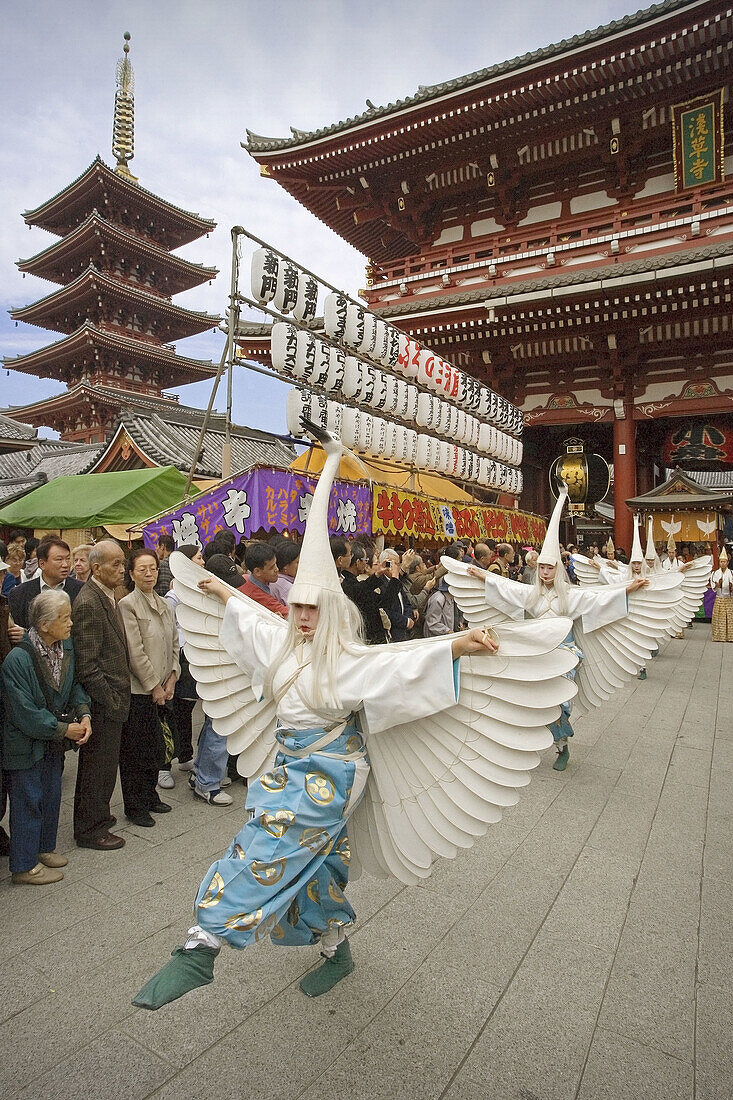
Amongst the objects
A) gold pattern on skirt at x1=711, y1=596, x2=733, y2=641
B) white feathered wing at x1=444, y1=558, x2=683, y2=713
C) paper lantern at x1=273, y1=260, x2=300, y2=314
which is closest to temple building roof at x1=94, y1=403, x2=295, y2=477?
paper lantern at x1=273, y1=260, x2=300, y2=314

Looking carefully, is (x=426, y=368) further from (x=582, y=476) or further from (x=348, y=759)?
(x=348, y=759)

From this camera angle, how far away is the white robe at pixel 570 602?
172 inches

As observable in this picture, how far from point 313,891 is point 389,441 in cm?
696

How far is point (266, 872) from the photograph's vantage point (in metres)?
1.90

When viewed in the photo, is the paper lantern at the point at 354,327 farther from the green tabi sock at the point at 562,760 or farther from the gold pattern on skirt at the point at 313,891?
the gold pattern on skirt at the point at 313,891

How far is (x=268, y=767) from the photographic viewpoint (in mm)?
2572

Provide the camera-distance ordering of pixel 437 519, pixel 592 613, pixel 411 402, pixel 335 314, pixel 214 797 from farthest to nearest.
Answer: pixel 437 519, pixel 411 402, pixel 335 314, pixel 592 613, pixel 214 797

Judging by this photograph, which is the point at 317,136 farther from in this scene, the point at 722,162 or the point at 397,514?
the point at 397,514

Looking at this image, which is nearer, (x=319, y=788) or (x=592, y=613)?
(x=319, y=788)

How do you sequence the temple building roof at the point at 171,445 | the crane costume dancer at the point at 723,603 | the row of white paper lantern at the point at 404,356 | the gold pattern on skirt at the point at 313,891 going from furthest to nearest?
the crane costume dancer at the point at 723,603
the temple building roof at the point at 171,445
the row of white paper lantern at the point at 404,356
the gold pattern on skirt at the point at 313,891

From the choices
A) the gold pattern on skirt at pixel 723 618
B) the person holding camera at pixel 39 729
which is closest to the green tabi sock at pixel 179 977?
the person holding camera at pixel 39 729

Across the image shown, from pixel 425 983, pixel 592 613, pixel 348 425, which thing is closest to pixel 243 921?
pixel 425 983

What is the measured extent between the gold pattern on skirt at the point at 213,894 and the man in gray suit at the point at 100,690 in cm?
186

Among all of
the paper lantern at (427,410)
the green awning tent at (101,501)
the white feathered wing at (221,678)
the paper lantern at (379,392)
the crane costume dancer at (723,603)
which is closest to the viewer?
the white feathered wing at (221,678)
